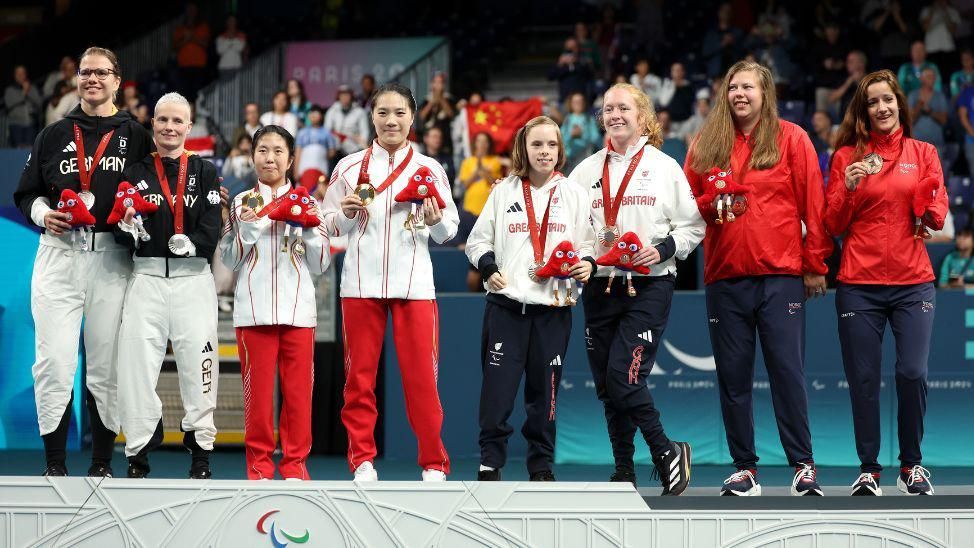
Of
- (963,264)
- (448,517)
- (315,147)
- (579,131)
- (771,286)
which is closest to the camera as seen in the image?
(448,517)

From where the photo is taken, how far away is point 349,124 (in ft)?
44.6

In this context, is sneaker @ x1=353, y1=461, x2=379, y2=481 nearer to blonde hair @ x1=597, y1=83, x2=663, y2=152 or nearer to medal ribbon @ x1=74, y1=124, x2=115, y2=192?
medal ribbon @ x1=74, y1=124, x2=115, y2=192

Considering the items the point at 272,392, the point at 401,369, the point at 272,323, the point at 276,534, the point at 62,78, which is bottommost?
the point at 276,534

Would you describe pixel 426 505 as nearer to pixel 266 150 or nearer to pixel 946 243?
pixel 266 150

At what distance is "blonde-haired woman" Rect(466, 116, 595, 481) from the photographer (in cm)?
522

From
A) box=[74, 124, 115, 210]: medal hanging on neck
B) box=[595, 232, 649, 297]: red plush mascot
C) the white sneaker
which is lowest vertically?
the white sneaker

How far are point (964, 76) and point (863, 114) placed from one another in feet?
26.6

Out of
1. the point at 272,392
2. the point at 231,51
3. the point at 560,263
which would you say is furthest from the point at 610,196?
the point at 231,51

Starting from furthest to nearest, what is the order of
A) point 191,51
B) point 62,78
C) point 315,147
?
1. point 191,51
2. point 62,78
3. point 315,147

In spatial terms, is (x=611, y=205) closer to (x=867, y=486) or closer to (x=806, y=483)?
(x=806, y=483)

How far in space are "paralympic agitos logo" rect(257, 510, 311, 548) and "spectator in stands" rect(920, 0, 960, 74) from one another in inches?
451

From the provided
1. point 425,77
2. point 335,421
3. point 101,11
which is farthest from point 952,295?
point 101,11

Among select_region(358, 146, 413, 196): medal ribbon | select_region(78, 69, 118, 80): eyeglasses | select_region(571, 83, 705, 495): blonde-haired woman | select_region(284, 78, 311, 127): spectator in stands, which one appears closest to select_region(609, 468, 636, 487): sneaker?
select_region(571, 83, 705, 495): blonde-haired woman

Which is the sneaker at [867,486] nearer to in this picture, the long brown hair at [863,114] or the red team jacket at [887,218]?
the red team jacket at [887,218]
